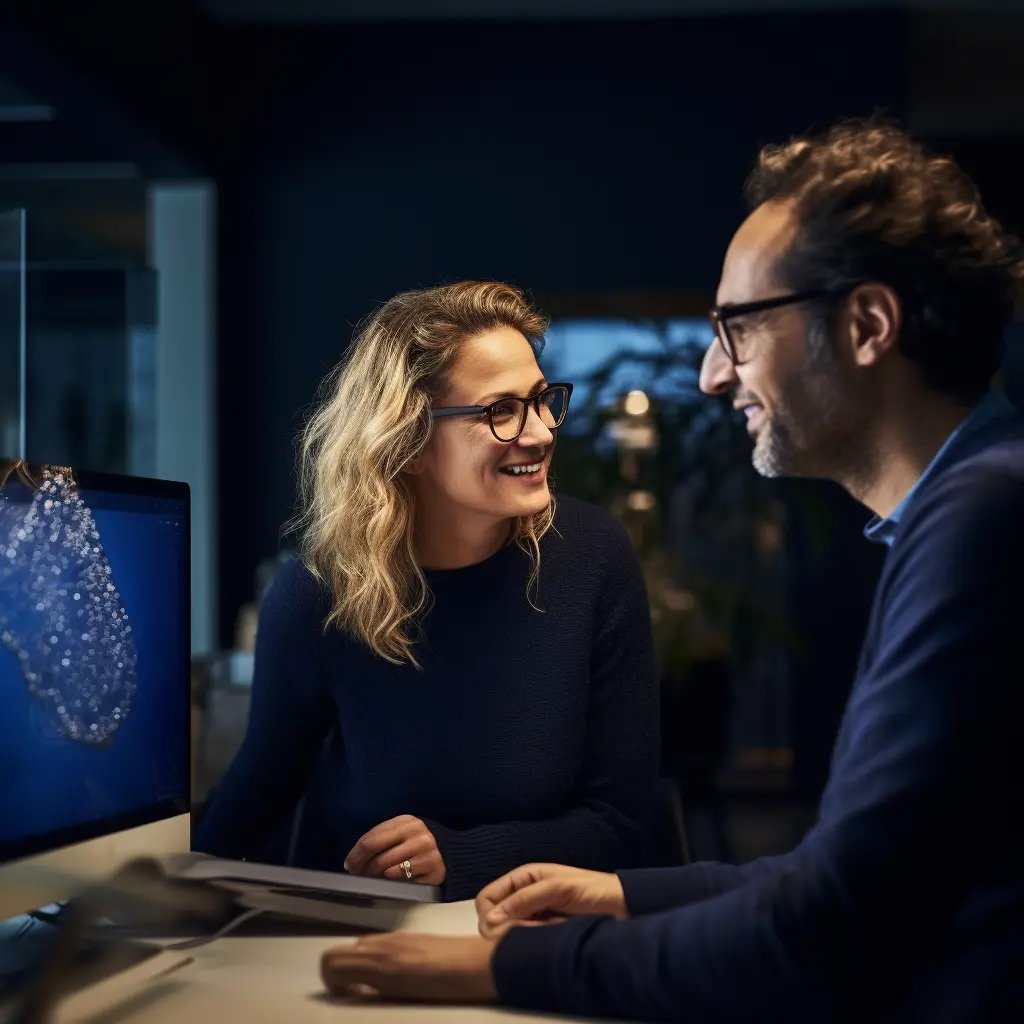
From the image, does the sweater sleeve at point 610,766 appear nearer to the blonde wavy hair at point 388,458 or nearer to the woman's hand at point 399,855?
the woman's hand at point 399,855

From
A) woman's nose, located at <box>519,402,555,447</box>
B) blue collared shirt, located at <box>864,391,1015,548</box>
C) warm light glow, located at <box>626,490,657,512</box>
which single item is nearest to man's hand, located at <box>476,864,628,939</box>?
blue collared shirt, located at <box>864,391,1015,548</box>

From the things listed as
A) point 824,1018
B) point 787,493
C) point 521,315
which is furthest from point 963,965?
point 787,493

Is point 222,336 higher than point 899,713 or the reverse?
higher

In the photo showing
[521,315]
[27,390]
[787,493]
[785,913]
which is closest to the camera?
[785,913]

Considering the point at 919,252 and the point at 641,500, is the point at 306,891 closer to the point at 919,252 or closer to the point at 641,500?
the point at 919,252

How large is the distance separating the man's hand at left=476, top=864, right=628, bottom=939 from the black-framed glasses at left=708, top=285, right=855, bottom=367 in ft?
1.74

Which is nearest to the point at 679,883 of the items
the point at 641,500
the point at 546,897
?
the point at 546,897

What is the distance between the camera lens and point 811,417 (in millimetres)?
1241

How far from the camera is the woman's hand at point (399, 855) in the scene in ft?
5.24

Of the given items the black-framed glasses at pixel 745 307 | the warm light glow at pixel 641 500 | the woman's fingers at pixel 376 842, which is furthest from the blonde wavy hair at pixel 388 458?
the warm light glow at pixel 641 500

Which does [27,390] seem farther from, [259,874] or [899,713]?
[899,713]

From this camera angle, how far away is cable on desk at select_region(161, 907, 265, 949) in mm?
1293

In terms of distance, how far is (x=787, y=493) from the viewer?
5.14 m

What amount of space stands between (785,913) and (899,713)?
0.17 m
